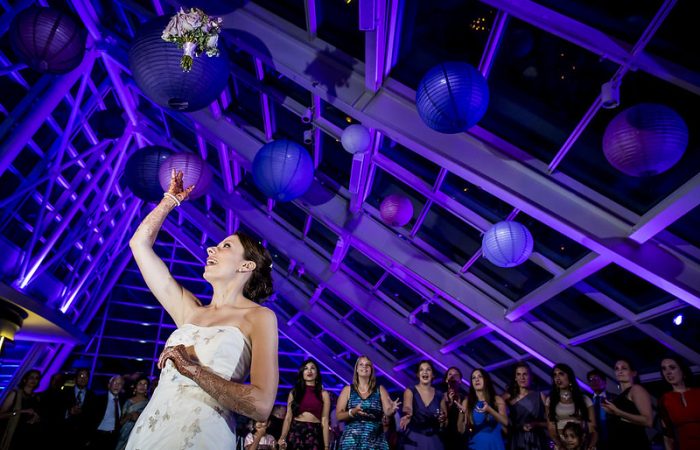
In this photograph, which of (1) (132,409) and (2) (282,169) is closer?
(2) (282,169)

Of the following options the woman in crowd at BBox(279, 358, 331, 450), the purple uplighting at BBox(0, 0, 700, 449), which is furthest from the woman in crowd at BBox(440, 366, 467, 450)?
the woman in crowd at BBox(279, 358, 331, 450)

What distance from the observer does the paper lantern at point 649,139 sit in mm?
2469

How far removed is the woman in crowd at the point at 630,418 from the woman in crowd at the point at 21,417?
5.80 meters

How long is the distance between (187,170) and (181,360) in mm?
4386

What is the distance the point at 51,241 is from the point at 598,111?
8763mm

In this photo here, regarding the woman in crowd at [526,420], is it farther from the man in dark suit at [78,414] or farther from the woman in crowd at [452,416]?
the man in dark suit at [78,414]

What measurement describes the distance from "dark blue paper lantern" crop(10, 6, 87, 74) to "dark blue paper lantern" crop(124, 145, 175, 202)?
1.54 meters

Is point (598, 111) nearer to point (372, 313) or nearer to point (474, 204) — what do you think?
point (474, 204)

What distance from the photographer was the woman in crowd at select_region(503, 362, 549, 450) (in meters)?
3.86

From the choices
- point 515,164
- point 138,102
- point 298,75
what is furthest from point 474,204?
point 138,102

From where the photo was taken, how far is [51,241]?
805 cm

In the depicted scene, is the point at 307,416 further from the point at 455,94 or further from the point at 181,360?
the point at 181,360

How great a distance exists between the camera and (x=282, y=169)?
425cm

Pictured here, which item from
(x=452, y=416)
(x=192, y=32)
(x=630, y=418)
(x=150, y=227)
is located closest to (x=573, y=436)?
(x=630, y=418)
